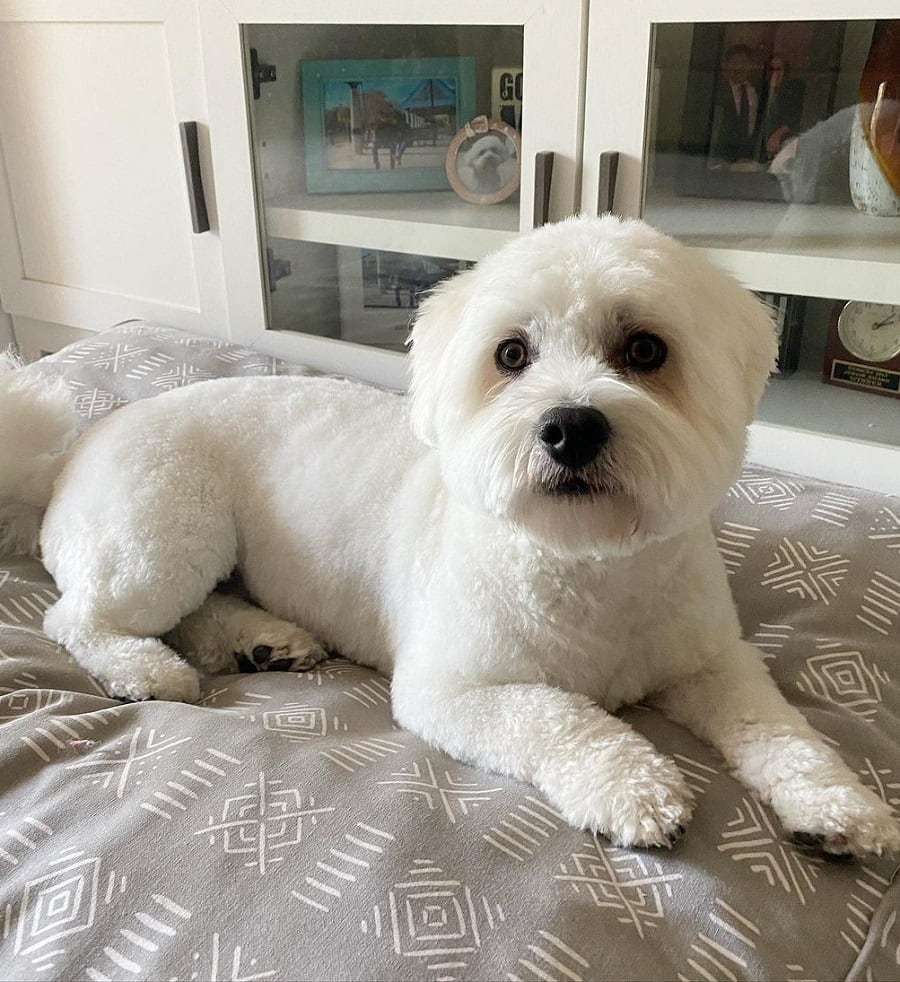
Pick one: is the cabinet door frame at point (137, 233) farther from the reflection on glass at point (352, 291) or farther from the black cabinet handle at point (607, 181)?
the black cabinet handle at point (607, 181)

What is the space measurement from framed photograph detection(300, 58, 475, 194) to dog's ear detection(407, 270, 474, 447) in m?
0.80

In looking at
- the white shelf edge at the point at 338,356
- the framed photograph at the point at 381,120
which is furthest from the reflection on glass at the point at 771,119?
the white shelf edge at the point at 338,356

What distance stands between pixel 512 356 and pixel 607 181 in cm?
67

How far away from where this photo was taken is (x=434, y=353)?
41.9 inches

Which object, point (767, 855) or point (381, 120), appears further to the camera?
point (381, 120)

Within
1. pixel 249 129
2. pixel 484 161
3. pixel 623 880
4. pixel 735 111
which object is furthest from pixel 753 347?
pixel 249 129

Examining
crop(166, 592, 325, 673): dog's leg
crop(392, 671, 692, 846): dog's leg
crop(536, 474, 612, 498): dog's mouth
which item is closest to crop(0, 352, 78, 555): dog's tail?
crop(166, 592, 325, 673): dog's leg

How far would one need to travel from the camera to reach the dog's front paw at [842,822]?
0.90m

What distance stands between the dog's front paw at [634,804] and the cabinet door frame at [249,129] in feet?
3.29

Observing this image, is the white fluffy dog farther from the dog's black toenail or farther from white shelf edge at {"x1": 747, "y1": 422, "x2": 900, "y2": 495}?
white shelf edge at {"x1": 747, "y1": 422, "x2": 900, "y2": 495}

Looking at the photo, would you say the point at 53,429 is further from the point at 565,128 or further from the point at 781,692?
the point at 781,692

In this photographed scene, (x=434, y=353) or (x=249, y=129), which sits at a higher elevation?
(x=249, y=129)

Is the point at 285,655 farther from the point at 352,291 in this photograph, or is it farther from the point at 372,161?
the point at 372,161

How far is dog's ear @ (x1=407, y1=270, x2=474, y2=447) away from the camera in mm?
1044
